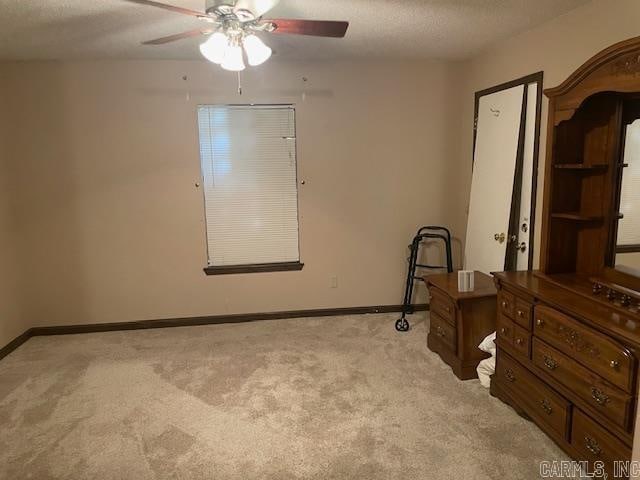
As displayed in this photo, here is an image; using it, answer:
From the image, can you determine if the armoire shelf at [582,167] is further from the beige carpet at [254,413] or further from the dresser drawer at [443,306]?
the beige carpet at [254,413]

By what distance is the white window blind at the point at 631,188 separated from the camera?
7.37ft

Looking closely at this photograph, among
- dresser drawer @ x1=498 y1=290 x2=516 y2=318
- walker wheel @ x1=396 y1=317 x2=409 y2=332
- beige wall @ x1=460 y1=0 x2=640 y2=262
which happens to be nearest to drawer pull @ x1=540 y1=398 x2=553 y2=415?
dresser drawer @ x1=498 y1=290 x2=516 y2=318

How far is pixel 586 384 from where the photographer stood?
2.04 metres

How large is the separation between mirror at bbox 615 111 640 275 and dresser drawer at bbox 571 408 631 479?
2.62ft

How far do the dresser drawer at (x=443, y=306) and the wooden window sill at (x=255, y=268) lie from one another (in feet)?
4.52

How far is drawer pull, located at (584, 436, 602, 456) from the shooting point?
6.52ft

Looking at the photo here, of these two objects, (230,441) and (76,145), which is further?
(76,145)

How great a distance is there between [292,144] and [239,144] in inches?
19.3

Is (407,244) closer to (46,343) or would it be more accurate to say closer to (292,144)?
(292,144)

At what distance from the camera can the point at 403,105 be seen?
163 inches

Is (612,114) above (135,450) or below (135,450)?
above

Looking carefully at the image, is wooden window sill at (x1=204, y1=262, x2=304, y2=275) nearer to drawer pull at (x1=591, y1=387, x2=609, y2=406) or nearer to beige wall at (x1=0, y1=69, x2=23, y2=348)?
beige wall at (x1=0, y1=69, x2=23, y2=348)

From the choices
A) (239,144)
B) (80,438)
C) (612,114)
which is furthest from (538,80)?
(80,438)

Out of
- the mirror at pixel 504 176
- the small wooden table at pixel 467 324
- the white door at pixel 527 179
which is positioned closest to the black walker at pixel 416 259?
the mirror at pixel 504 176
